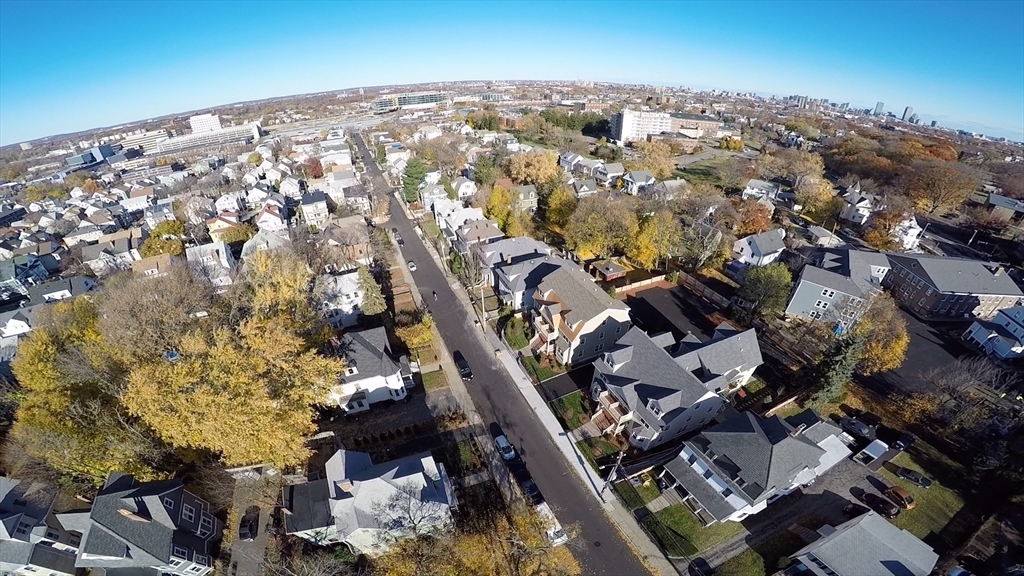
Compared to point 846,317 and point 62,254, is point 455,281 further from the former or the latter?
point 62,254

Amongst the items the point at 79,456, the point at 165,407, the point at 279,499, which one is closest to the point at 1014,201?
the point at 279,499

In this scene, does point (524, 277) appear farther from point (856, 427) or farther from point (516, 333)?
point (856, 427)

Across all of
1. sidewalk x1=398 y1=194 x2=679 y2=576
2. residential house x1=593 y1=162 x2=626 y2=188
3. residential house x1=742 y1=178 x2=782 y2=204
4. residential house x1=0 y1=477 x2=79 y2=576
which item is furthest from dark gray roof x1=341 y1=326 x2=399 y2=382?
residential house x1=742 y1=178 x2=782 y2=204

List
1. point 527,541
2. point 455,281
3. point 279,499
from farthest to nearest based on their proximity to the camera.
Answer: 1. point 455,281
2. point 279,499
3. point 527,541

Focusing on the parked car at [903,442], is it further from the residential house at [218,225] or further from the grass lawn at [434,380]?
the residential house at [218,225]

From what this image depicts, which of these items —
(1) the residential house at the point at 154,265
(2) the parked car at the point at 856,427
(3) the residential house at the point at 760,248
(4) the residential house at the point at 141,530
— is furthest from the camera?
(1) the residential house at the point at 154,265

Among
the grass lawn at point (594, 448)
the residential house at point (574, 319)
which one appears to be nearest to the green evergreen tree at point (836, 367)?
the residential house at point (574, 319)

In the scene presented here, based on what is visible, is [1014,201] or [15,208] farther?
[15,208]
